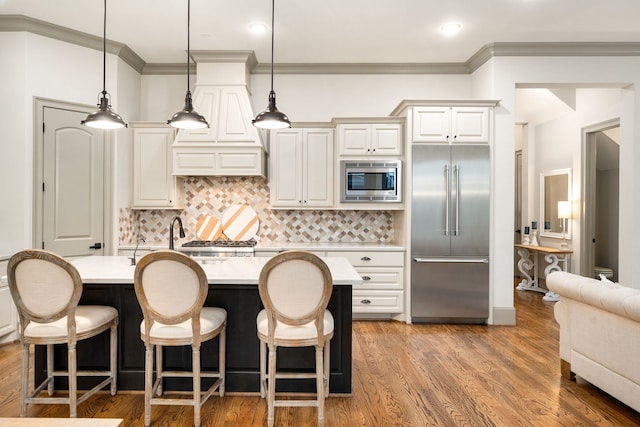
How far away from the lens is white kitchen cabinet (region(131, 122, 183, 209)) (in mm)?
4758

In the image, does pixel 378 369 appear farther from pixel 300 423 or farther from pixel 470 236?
pixel 470 236

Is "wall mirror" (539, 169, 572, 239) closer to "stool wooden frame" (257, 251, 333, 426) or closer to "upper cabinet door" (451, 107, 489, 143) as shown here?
"upper cabinet door" (451, 107, 489, 143)

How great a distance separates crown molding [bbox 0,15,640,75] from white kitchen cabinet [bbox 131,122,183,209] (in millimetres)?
857

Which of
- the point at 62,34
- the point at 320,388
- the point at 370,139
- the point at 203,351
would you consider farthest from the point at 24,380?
the point at 370,139

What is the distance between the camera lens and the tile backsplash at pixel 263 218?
16.7 ft

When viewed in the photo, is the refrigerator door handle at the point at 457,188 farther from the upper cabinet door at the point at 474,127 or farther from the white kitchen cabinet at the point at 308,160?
the white kitchen cabinet at the point at 308,160

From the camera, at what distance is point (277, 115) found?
9.53 ft

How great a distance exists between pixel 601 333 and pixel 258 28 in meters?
3.92

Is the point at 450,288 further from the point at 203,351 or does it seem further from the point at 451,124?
the point at 203,351

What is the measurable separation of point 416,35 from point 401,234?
218 cm

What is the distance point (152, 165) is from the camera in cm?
477

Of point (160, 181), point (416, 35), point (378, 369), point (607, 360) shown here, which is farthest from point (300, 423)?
point (416, 35)

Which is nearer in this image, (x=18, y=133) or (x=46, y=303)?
(x=46, y=303)

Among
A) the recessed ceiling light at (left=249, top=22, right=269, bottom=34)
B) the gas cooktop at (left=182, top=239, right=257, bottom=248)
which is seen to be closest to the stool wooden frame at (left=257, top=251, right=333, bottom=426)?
the gas cooktop at (left=182, top=239, right=257, bottom=248)
